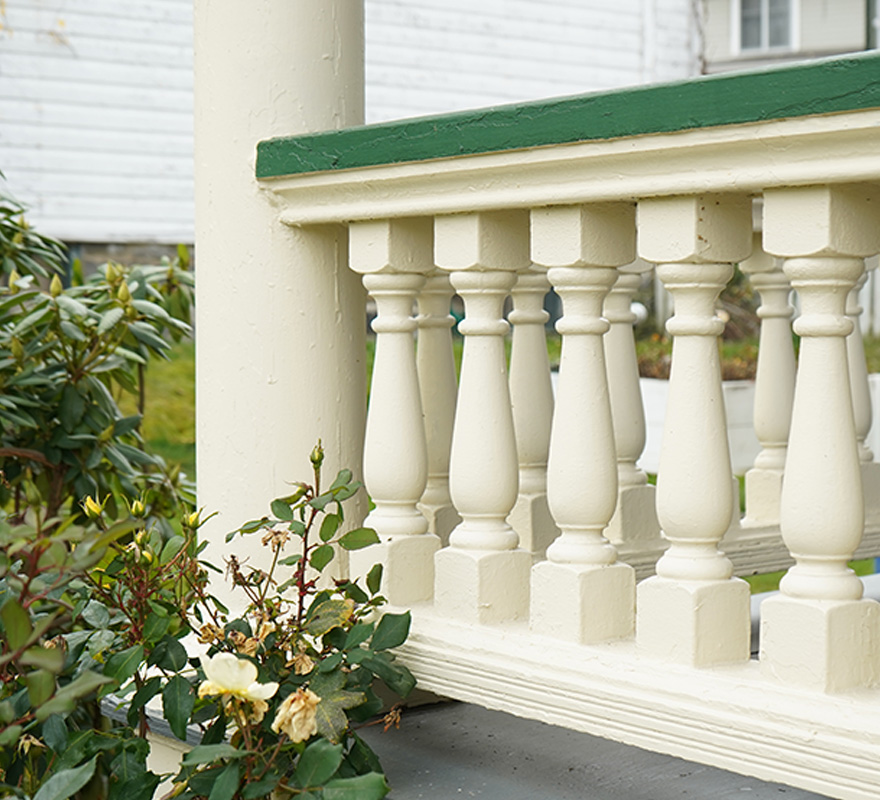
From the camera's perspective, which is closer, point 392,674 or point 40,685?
point 40,685

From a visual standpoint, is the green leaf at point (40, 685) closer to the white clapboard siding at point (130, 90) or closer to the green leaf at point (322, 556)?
the green leaf at point (322, 556)

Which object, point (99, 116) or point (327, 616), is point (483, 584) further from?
point (99, 116)

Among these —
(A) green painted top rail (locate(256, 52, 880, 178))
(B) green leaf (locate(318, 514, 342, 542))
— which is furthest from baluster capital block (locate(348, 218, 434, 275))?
(B) green leaf (locate(318, 514, 342, 542))

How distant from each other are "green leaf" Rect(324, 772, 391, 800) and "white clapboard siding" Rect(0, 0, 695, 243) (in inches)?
341

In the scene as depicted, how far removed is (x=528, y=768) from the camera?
1.85m

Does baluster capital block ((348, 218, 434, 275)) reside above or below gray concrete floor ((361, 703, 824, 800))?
above

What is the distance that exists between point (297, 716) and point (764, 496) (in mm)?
1458

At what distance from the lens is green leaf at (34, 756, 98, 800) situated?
4.91 feet

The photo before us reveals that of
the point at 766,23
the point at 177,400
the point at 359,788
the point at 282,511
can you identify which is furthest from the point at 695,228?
the point at 766,23

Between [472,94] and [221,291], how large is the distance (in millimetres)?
9897

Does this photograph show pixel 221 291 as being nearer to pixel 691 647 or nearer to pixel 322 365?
pixel 322 365

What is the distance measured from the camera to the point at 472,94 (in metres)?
11.5

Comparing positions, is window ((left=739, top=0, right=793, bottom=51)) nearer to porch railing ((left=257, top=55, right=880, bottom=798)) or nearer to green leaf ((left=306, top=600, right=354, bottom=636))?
porch railing ((left=257, top=55, right=880, bottom=798))

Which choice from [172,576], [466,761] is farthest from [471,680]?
[172,576]
